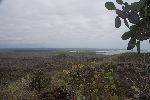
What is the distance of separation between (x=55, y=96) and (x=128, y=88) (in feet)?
12.4

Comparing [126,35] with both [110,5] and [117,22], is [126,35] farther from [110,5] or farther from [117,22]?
[110,5]

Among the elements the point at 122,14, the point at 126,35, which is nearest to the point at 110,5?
the point at 122,14

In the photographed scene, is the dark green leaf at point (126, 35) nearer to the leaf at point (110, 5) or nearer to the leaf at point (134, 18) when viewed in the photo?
the leaf at point (134, 18)

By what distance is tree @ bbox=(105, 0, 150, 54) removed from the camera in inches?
103

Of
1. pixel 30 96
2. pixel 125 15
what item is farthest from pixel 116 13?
pixel 30 96

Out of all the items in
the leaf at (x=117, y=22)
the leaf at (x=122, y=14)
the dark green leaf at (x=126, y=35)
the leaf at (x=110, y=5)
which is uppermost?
the leaf at (x=110, y=5)

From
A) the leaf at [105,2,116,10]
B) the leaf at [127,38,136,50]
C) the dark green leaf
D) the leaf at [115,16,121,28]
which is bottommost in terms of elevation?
the leaf at [127,38,136,50]

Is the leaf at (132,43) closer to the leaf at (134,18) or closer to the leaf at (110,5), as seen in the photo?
the leaf at (134,18)

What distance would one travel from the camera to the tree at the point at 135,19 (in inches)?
103

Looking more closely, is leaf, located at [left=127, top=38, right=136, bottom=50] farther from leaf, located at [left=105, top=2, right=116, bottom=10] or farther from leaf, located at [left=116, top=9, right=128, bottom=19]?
leaf, located at [left=105, top=2, right=116, bottom=10]

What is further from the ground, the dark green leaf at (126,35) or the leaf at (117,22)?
the leaf at (117,22)

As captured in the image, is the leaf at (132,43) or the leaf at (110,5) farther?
the leaf at (132,43)

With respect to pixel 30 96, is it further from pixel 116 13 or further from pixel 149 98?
pixel 116 13

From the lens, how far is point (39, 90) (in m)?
11.8
